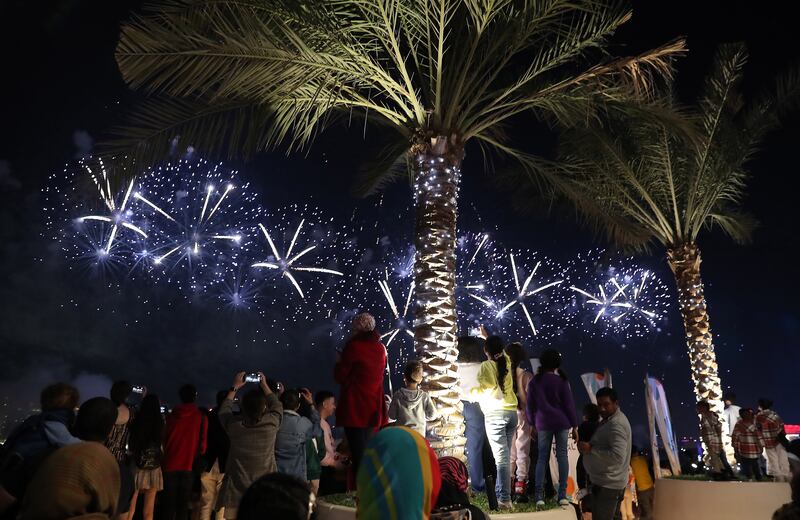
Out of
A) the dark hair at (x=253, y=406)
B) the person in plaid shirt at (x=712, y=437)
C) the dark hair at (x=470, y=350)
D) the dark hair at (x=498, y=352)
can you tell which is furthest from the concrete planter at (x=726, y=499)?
the dark hair at (x=253, y=406)

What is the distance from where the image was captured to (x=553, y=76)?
37.0 ft

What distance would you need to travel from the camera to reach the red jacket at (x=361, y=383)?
6.79 meters

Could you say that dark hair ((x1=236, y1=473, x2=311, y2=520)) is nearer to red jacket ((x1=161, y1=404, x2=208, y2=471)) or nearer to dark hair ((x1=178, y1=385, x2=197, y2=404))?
red jacket ((x1=161, y1=404, x2=208, y2=471))

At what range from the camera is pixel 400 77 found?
10.4m

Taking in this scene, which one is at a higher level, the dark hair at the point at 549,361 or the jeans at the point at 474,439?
the dark hair at the point at 549,361

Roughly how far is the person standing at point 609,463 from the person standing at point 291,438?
331 centimetres

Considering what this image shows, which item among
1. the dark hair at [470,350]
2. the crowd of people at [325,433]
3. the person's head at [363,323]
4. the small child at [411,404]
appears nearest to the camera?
the crowd of people at [325,433]

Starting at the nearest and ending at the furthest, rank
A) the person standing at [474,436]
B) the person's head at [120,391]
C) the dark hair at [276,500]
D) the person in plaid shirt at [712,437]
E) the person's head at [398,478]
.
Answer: the dark hair at [276,500]
the person's head at [398,478]
the person's head at [120,391]
the person standing at [474,436]
the person in plaid shirt at [712,437]

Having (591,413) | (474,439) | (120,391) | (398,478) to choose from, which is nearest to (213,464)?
(120,391)

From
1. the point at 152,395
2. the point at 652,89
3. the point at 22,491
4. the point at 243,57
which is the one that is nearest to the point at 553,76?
the point at 652,89

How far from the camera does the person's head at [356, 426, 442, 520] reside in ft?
9.70

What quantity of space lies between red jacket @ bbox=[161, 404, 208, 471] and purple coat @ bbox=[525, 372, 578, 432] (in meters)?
4.29

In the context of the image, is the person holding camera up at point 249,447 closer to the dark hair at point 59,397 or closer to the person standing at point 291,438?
the person standing at point 291,438

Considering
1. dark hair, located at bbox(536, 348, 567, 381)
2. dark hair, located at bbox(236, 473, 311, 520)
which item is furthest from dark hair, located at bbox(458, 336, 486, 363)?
dark hair, located at bbox(236, 473, 311, 520)
